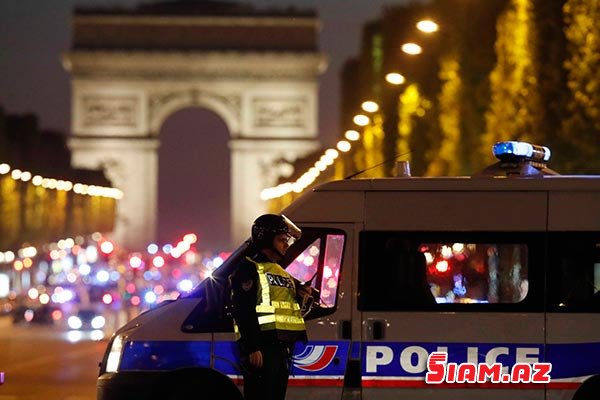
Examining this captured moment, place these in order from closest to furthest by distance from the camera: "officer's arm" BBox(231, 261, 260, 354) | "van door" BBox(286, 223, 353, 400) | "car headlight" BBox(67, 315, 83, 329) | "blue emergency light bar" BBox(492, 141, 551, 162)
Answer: "officer's arm" BBox(231, 261, 260, 354)
"van door" BBox(286, 223, 353, 400)
"blue emergency light bar" BBox(492, 141, 551, 162)
"car headlight" BBox(67, 315, 83, 329)

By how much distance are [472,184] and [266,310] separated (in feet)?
5.95

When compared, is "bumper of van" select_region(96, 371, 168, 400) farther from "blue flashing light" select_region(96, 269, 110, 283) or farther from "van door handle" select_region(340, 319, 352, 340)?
"blue flashing light" select_region(96, 269, 110, 283)

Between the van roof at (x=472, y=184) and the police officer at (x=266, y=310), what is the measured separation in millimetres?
1102

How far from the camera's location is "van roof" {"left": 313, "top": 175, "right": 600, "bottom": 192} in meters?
11.9

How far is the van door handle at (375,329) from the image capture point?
38.6ft

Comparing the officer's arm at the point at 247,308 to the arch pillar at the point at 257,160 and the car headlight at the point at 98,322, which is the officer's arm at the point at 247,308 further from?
the arch pillar at the point at 257,160

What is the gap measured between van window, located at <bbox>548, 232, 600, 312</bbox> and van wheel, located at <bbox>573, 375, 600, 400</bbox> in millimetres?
482

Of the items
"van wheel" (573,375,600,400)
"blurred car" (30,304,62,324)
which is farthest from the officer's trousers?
"blurred car" (30,304,62,324)

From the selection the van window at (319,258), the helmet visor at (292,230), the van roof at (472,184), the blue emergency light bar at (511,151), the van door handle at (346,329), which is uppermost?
the blue emergency light bar at (511,151)

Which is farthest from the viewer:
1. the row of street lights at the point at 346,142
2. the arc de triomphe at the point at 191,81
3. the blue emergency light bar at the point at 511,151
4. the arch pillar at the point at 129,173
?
the arch pillar at the point at 129,173

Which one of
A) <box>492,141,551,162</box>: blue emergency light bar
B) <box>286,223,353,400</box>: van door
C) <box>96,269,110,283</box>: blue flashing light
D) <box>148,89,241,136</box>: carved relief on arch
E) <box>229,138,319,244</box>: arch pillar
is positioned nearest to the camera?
<box>286,223,353,400</box>: van door

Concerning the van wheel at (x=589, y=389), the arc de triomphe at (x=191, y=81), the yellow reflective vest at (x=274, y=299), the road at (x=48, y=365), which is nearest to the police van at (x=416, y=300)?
the van wheel at (x=589, y=389)

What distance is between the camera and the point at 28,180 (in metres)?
70.0

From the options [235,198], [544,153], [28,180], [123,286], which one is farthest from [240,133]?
[544,153]
